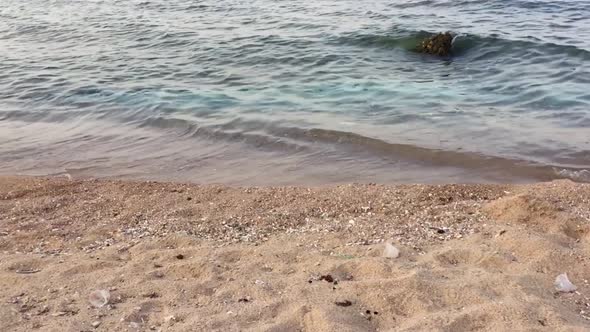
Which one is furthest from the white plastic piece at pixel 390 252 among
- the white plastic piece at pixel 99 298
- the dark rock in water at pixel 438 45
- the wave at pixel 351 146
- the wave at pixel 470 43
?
the dark rock in water at pixel 438 45

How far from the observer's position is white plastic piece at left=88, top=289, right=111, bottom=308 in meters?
3.23

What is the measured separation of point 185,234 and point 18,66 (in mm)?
9667

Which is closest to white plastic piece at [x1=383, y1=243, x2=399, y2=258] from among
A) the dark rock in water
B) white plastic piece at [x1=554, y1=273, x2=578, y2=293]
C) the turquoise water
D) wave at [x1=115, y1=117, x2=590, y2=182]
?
white plastic piece at [x1=554, y1=273, x2=578, y2=293]

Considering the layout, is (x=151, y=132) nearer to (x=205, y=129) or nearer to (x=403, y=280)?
(x=205, y=129)

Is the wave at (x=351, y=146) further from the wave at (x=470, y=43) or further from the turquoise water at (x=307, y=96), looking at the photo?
the wave at (x=470, y=43)

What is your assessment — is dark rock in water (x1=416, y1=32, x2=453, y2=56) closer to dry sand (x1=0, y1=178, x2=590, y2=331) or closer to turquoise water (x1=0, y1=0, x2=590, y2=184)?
turquoise water (x1=0, y1=0, x2=590, y2=184)

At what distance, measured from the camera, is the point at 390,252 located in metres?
3.87

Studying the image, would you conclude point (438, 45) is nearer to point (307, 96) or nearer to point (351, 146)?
point (307, 96)

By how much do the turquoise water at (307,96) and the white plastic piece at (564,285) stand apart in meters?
2.57

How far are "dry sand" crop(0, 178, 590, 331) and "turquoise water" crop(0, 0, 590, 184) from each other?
0.98 meters

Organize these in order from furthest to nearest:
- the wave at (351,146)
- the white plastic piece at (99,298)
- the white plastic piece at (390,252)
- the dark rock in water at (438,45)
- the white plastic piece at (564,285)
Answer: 1. the dark rock in water at (438,45)
2. the wave at (351,146)
3. the white plastic piece at (390,252)
4. the white plastic piece at (564,285)
5. the white plastic piece at (99,298)

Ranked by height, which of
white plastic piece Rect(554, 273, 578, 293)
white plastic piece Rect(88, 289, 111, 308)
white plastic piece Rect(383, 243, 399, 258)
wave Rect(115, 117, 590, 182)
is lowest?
wave Rect(115, 117, 590, 182)

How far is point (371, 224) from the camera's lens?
455 cm

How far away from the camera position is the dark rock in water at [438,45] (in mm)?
11508
